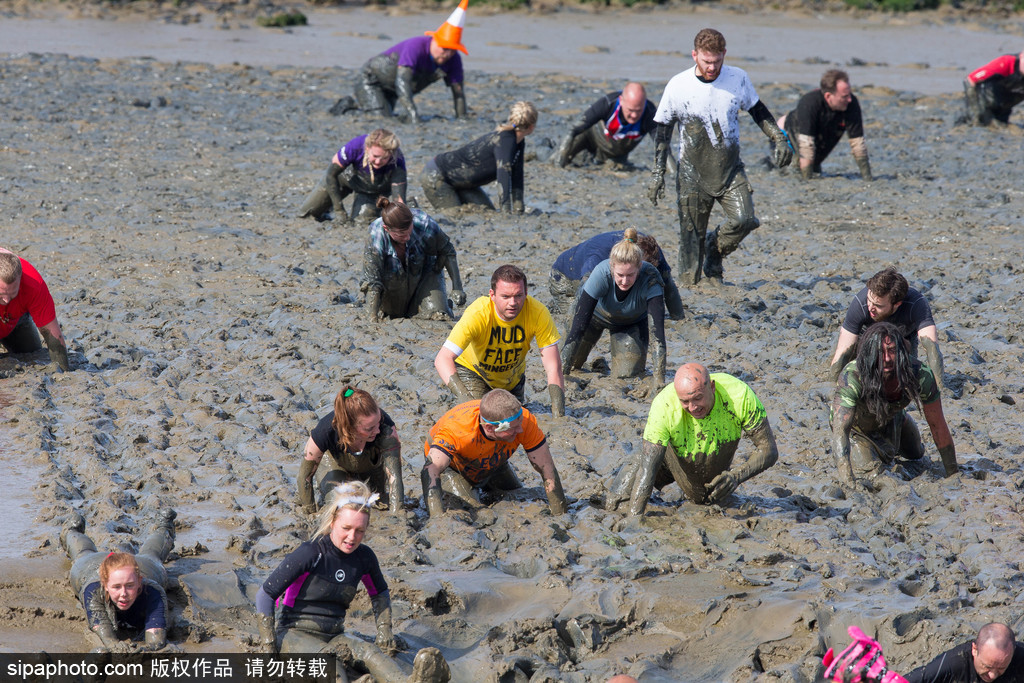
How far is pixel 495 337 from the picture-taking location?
21.3 ft

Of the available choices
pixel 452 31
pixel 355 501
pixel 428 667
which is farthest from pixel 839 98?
pixel 428 667

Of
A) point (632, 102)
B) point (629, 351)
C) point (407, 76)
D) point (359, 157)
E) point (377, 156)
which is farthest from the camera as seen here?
point (407, 76)

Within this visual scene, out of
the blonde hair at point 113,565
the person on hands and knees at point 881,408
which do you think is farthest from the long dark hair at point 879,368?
the blonde hair at point 113,565

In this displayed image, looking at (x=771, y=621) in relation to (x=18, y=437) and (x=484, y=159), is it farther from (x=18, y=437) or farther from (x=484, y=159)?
(x=484, y=159)

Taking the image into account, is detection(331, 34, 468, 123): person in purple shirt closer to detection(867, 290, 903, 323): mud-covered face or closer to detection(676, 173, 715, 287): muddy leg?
detection(676, 173, 715, 287): muddy leg

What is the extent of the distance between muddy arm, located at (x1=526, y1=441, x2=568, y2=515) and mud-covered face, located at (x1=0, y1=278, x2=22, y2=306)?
3558 millimetres

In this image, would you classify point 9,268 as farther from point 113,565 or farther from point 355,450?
point 113,565

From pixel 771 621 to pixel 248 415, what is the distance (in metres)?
3.57

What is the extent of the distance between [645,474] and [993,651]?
6.03ft

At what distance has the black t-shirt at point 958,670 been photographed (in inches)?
171

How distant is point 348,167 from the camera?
10281 mm

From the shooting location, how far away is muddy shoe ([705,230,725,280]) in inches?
361

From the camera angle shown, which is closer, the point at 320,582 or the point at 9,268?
the point at 320,582

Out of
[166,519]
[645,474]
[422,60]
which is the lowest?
[166,519]
